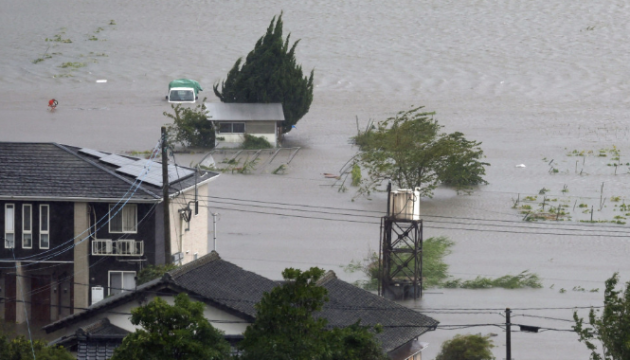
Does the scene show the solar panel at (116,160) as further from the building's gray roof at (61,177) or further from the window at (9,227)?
the window at (9,227)

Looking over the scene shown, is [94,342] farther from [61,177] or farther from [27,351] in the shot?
[61,177]

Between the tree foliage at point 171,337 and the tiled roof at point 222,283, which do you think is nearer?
the tree foliage at point 171,337

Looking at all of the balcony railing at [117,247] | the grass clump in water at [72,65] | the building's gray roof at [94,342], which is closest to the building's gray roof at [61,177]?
the balcony railing at [117,247]

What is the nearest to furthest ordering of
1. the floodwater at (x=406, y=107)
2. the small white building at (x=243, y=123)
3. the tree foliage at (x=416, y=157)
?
the floodwater at (x=406, y=107), the tree foliage at (x=416, y=157), the small white building at (x=243, y=123)

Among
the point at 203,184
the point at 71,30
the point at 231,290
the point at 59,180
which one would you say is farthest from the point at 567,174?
the point at 71,30

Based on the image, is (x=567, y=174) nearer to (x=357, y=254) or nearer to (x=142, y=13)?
(x=357, y=254)

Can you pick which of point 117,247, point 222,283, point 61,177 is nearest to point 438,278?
point 117,247
